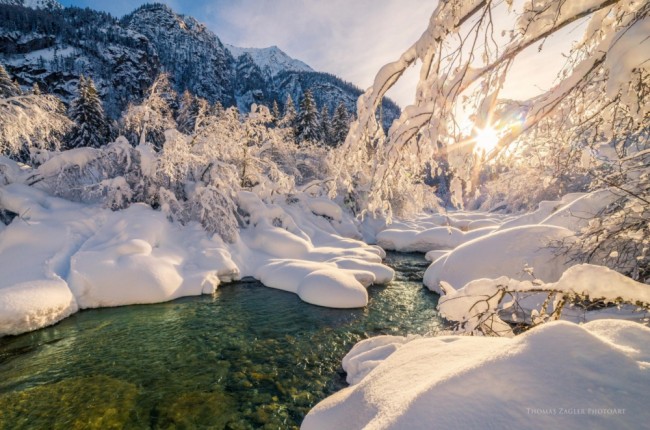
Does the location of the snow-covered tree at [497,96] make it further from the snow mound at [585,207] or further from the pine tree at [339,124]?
the pine tree at [339,124]

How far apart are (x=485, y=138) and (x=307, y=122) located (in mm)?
32474

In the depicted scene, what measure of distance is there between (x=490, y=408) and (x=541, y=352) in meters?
0.51

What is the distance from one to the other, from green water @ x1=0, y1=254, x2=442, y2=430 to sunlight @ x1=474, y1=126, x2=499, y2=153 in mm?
4485

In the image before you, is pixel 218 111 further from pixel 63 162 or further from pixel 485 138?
pixel 485 138

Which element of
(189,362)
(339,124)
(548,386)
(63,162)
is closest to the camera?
(548,386)

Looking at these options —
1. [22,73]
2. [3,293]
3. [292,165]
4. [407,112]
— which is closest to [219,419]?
[407,112]

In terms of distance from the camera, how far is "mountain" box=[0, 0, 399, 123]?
221 ft

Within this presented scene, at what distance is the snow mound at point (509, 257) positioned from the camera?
796 cm

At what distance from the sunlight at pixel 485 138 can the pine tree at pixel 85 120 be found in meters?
32.4

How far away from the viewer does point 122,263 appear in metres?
9.02

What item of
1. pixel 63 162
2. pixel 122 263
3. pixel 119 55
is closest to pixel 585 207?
pixel 122 263

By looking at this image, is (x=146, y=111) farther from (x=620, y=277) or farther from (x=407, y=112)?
(x=620, y=277)

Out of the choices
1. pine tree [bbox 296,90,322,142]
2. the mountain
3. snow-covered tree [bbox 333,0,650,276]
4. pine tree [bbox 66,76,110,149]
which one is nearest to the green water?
snow-covered tree [bbox 333,0,650,276]

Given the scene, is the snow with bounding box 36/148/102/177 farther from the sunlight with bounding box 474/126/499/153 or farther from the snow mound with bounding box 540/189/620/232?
the snow mound with bounding box 540/189/620/232
